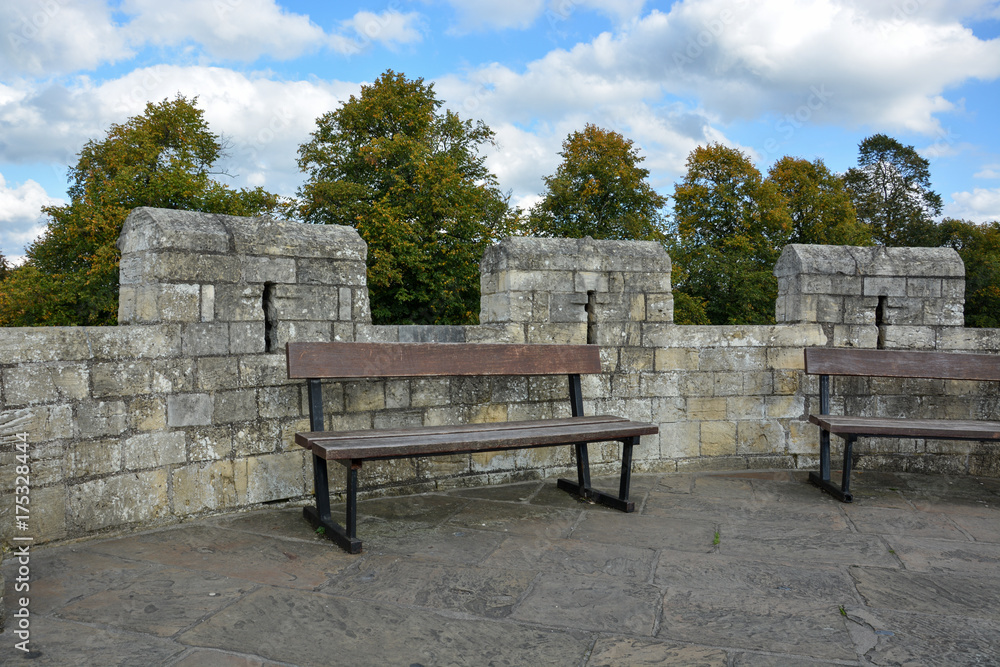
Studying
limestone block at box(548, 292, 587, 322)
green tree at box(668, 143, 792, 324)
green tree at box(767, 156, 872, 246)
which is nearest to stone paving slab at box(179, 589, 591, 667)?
limestone block at box(548, 292, 587, 322)

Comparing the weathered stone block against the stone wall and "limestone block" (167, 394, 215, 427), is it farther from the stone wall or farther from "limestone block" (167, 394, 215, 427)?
"limestone block" (167, 394, 215, 427)

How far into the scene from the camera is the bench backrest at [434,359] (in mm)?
3725

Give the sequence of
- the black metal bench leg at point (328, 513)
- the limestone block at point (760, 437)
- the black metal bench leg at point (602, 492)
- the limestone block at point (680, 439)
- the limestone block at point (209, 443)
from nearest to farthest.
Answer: the black metal bench leg at point (328, 513)
the limestone block at point (209, 443)
the black metal bench leg at point (602, 492)
the limestone block at point (680, 439)
the limestone block at point (760, 437)

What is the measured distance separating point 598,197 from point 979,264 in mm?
15141

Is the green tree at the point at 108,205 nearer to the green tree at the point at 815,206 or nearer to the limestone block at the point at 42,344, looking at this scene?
the limestone block at the point at 42,344

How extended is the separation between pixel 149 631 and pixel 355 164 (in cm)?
2036

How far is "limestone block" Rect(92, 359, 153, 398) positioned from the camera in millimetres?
3387

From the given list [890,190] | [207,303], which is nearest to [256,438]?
[207,303]

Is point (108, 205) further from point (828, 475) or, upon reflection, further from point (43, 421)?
point (828, 475)

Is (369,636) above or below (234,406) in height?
below

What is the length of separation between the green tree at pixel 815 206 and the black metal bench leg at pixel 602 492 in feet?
84.3

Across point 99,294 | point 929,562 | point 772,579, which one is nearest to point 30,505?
point 772,579

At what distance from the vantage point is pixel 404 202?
20.9 m

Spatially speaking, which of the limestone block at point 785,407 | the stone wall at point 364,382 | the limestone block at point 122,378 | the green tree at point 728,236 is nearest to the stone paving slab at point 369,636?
the stone wall at point 364,382
